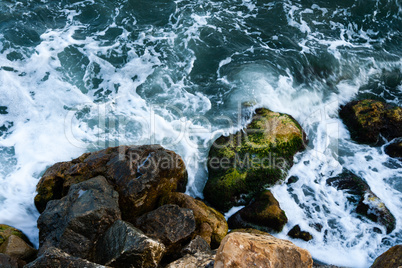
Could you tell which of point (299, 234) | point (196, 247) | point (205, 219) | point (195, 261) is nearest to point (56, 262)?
point (195, 261)

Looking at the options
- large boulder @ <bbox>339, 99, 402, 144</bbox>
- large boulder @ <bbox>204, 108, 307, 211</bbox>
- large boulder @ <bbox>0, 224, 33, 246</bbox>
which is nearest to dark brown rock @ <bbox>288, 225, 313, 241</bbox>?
large boulder @ <bbox>204, 108, 307, 211</bbox>

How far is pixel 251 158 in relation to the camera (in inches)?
267

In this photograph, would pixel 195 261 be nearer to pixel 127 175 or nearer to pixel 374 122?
pixel 127 175

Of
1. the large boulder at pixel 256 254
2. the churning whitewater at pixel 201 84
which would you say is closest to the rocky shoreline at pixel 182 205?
the large boulder at pixel 256 254

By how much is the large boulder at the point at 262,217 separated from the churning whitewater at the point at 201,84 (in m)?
0.24

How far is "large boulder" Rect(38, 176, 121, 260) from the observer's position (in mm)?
4387

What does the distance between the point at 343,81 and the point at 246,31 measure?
3626 millimetres

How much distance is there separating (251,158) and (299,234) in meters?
1.79

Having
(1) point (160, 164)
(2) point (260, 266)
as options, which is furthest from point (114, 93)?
(2) point (260, 266)

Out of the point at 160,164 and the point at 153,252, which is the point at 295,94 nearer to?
the point at 160,164

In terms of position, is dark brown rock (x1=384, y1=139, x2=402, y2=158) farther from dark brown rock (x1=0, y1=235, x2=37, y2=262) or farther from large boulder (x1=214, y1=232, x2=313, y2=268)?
dark brown rock (x1=0, y1=235, x2=37, y2=262)

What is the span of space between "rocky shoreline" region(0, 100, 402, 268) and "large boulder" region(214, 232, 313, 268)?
1cm

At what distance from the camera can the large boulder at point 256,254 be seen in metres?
3.31

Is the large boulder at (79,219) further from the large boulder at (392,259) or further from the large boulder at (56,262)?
the large boulder at (392,259)
